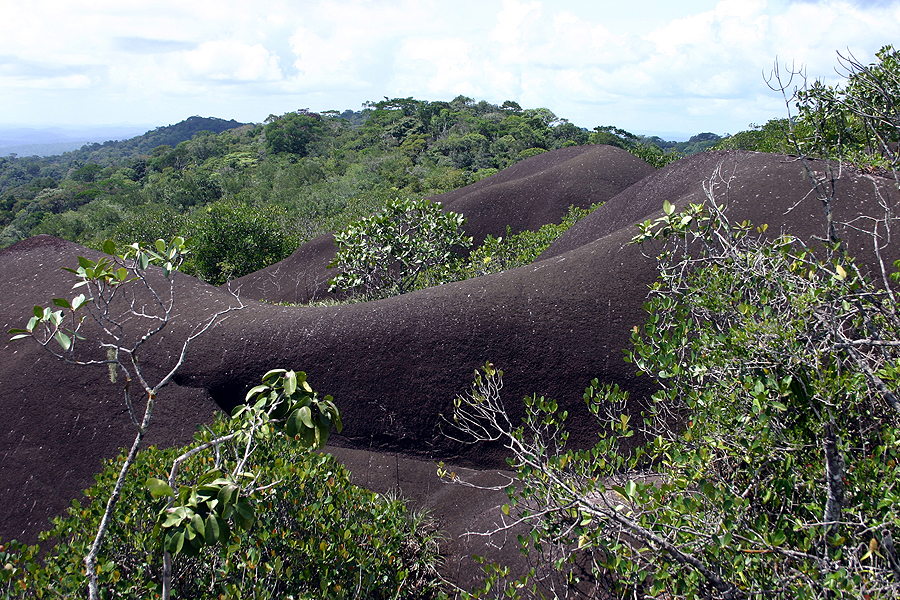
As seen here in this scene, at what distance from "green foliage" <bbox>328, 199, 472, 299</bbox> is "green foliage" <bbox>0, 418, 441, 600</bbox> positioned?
5.18m

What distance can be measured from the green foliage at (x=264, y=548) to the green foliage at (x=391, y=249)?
5.18 m

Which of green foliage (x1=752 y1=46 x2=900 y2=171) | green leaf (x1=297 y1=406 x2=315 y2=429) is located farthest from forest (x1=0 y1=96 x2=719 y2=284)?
green leaf (x1=297 y1=406 x2=315 y2=429)

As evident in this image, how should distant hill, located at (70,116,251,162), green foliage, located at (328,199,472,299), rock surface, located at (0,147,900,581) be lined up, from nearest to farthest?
1. rock surface, located at (0,147,900,581)
2. green foliage, located at (328,199,472,299)
3. distant hill, located at (70,116,251,162)

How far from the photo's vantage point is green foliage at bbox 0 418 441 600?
3061mm

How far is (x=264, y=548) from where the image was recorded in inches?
133

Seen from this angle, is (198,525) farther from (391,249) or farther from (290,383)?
(391,249)

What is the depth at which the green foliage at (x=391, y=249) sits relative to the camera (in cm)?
914

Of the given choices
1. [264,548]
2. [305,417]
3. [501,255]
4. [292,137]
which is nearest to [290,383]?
[305,417]

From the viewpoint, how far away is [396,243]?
9172mm

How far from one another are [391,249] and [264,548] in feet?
20.2

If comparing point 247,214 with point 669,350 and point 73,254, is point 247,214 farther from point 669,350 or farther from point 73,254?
point 669,350

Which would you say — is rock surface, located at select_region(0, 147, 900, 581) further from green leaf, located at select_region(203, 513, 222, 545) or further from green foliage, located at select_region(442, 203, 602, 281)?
green leaf, located at select_region(203, 513, 222, 545)

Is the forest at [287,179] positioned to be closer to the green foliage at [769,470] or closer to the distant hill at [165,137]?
the green foliage at [769,470]

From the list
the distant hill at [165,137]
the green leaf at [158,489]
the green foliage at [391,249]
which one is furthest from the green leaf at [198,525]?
the distant hill at [165,137]
